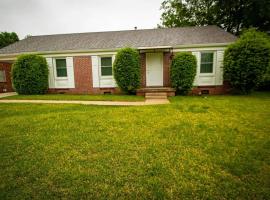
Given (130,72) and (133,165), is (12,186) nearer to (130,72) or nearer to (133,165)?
(133,165)

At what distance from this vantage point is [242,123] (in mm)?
4660

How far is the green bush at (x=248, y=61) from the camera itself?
900cm

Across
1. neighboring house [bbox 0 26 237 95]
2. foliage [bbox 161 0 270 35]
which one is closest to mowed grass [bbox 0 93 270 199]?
neighboring house [bbox 0 26 237 95]

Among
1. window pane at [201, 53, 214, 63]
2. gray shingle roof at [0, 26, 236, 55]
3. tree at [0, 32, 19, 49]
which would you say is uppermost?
tree at [0, 32, 19, 49]

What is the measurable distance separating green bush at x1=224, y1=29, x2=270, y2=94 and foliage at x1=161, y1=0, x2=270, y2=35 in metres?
7.36

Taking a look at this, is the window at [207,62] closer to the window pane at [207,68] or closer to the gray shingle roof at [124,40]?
the window pane at [207,68]

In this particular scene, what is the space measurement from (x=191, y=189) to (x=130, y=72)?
8614mm

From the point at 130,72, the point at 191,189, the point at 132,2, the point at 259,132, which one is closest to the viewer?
the point at 191,189

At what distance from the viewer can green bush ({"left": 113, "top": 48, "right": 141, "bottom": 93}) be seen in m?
10.2

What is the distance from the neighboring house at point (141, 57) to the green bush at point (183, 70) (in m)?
0.78

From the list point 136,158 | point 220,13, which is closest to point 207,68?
point 136,158

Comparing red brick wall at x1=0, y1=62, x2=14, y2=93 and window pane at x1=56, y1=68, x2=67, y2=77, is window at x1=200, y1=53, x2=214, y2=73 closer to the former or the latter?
window pane at x1=56, y1=68, x2=67, y2=77

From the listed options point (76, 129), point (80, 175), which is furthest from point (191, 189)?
point (76, 129)

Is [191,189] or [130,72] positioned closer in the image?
[191,189]
